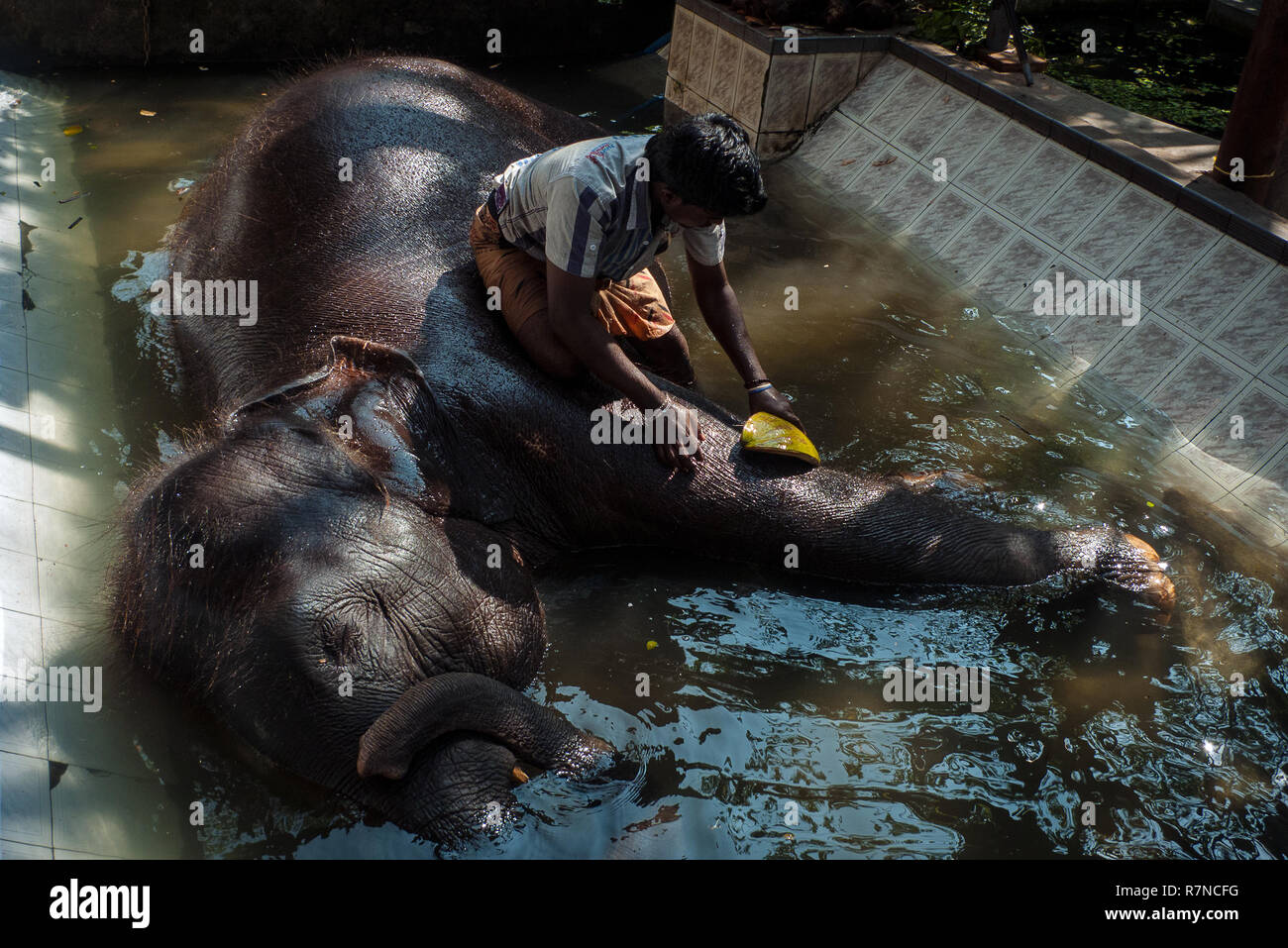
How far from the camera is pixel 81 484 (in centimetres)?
439

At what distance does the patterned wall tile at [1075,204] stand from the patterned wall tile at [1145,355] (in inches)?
32.1

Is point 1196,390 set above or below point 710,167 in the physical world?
below

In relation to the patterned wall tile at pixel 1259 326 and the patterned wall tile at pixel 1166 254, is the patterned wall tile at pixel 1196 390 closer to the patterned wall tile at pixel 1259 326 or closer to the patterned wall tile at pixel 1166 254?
the patterned wall tile at pixel 1259 326

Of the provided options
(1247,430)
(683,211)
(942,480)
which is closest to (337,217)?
(683,211)

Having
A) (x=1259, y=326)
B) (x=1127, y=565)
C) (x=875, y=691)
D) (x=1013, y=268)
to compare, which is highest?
(x=1259, y=326)

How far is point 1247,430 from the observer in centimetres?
505

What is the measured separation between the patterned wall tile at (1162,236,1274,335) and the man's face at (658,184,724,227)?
292 centimetres

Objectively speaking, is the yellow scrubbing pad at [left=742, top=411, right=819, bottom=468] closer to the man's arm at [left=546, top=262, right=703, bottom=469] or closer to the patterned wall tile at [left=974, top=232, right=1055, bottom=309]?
the man's arm at [left=546, top=262, right=703, bottom=469]

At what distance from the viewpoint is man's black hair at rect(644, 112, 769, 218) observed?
371 cm

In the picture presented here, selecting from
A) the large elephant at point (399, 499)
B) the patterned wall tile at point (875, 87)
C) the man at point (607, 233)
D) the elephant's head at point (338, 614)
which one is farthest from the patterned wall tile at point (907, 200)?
the elephant's head at point (338, 614)

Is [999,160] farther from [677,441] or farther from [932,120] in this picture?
[677,441]

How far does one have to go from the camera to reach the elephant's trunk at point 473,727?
2949 mm

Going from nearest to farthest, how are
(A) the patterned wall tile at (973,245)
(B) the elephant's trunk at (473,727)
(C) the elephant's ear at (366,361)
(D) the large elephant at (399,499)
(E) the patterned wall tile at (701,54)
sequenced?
(B) the elephant's trunk at (473,727) → (D) the large elephant at (399,499) → (C) the elephant's ear at (366,361) → (A) the patterned wall tile at (973,245) → (E) the patterned wall tile at (701,54)

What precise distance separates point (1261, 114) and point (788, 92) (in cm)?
309
